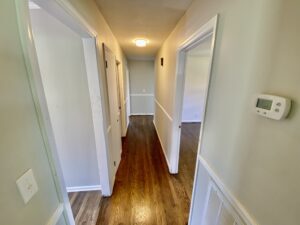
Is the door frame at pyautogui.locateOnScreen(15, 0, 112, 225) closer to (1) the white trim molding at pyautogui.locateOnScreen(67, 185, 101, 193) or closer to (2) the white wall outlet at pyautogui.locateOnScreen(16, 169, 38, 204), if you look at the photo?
(2) the white wall outlet at pyautogui.locateOnScreen(16, 169, 38, 204)

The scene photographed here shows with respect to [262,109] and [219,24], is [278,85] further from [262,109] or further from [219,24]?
[219,24]

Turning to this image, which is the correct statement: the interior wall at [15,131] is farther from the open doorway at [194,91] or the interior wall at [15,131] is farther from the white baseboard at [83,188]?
the open doorway at [194,91]

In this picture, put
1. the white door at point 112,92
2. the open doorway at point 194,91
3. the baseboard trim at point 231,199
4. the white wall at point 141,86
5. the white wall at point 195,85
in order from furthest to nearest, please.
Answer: the white wall at point 141,86, the white wall at point 195,85, the open doorway at point 194,91, the white door at point 112,92, the baseboard trim at point 231,199

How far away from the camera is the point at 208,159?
1196mm

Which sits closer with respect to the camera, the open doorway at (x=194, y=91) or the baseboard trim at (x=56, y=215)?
the baseboard trim at (x=56, y=215)

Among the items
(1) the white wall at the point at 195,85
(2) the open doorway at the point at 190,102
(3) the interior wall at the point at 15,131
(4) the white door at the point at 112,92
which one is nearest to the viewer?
(3) the interior wall at the point at 15,131

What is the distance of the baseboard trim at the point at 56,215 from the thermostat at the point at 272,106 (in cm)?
113

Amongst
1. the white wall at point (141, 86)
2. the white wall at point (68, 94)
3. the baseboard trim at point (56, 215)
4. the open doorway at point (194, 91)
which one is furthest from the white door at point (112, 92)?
the white wall at point (141, 86)

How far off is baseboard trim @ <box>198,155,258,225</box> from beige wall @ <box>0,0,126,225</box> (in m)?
1.00

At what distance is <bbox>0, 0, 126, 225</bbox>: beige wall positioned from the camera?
519 millimetres

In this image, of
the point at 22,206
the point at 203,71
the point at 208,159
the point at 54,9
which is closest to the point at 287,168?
the point at 208,159

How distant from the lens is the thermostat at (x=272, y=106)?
1.77ft

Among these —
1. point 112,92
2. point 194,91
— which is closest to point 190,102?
point 194,91

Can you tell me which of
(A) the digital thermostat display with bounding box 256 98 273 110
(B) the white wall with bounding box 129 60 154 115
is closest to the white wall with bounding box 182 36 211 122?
(B) the white wall with bounding box 129 60 154 115
